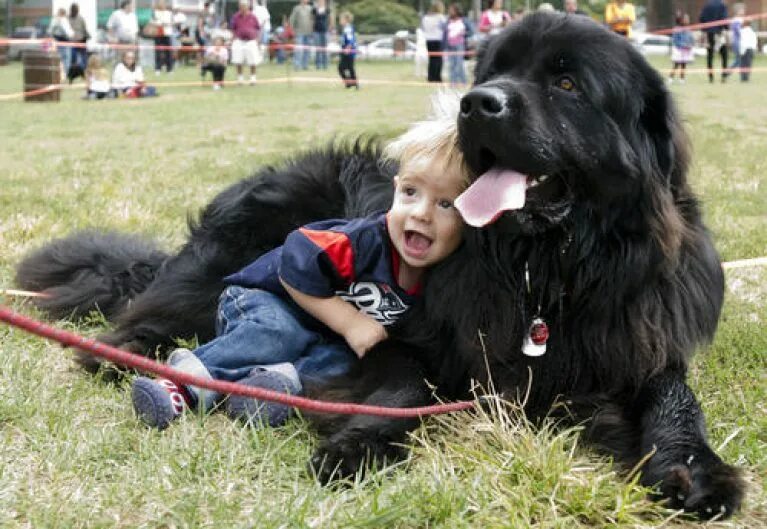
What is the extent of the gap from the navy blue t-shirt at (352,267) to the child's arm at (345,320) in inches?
1.3

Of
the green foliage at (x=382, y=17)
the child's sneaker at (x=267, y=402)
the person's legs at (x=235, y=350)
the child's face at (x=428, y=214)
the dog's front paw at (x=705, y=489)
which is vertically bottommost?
the dog's front paw at (x=705, y=489)

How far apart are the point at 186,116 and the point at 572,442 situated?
1303 cm

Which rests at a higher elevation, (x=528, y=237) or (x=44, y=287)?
(x=528, y=237)

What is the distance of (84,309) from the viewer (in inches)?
151

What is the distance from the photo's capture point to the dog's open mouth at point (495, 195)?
8.10ft

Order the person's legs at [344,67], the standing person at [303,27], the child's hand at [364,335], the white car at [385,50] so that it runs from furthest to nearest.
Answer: the white car at [385,50] → the standing person at [303,27] → the person's legs at [344,67] → the child's hand at [364,335]

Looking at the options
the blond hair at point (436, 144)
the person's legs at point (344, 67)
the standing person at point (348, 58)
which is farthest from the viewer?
the person's legs at point (344, 67)

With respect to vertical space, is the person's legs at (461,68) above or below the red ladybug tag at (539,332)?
above

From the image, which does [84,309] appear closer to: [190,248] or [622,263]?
[190,248]

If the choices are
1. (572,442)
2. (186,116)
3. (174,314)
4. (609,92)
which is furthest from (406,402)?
(186,116)

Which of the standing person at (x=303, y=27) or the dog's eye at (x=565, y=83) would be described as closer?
the dog's eye at (x=565, y=83)

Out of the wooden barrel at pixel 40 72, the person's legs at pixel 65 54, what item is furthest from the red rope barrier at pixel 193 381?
the person's legs at pixel 65 54

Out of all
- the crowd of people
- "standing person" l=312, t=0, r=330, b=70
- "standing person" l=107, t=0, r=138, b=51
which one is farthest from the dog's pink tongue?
"standing person" l=312, t=0, r=330, b=70

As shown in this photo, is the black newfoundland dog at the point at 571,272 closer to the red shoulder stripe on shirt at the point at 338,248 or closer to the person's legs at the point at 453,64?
the red shoulder stripe on shirt at the point at 338,248
